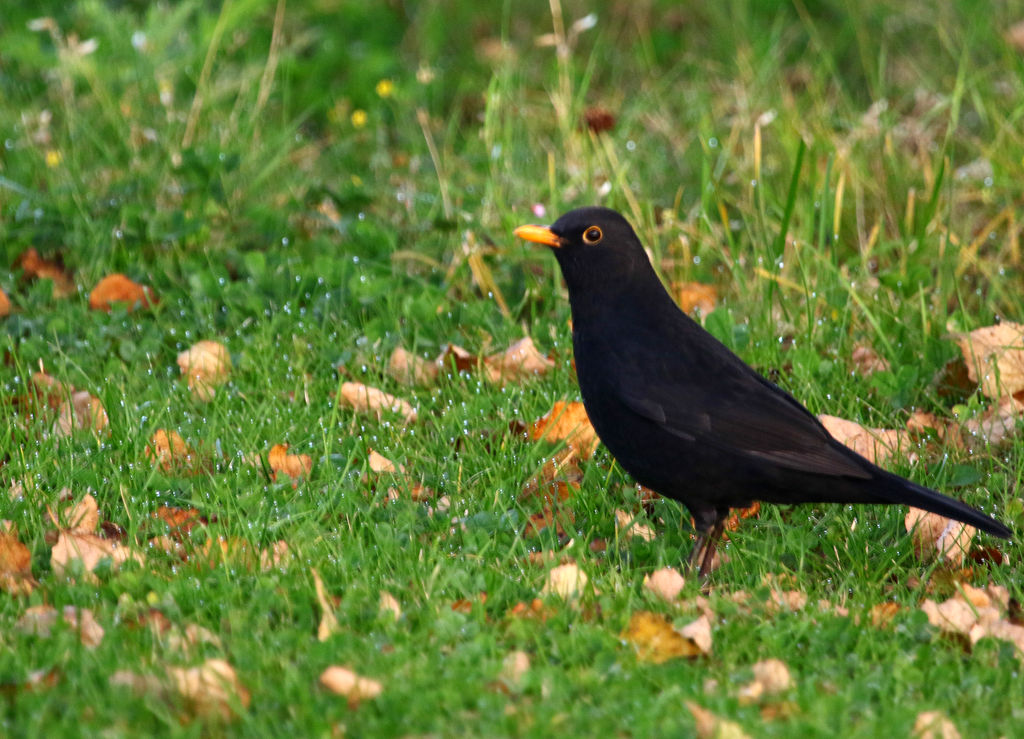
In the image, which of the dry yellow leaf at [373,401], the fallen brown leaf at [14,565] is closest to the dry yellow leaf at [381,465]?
the dry yellow leaf at [373,401]

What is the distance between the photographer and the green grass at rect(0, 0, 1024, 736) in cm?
293

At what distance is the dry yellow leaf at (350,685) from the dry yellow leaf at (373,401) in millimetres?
1687

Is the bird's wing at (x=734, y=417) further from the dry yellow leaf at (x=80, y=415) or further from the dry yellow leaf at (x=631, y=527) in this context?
the dry yellow leaf at (x=80, y=415)

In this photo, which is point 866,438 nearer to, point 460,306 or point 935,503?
point 935,503

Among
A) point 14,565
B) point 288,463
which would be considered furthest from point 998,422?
point 14,565

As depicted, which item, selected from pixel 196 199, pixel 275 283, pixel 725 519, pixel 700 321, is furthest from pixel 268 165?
pixel 725 519

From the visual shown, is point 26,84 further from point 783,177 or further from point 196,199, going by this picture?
point 783,177

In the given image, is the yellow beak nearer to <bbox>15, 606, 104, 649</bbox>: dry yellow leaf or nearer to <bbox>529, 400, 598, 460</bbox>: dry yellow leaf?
<bbox>529, 400, 598, 460</bbox>: dry yellow leaf

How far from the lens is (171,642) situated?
9.69 ft

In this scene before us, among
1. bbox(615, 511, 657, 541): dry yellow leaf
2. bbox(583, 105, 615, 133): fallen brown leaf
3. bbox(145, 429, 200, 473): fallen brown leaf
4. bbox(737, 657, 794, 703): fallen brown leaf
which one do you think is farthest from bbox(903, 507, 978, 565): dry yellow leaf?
bbox(583, 105, 615, 133): fallen brown leaf

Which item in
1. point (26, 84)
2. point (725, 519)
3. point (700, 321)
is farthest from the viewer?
point (26, 84)

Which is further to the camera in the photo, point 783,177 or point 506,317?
point 783,177

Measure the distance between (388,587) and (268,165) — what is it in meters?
3.00

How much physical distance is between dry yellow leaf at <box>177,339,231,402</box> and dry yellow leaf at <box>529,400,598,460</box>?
46.1 inches
